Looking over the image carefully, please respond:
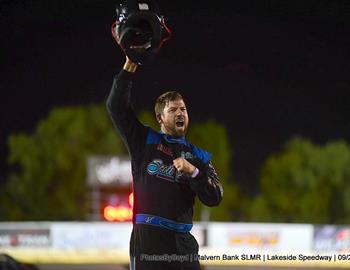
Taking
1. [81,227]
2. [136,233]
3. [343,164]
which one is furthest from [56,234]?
[343,164]

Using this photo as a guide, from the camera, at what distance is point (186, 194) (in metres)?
2.19

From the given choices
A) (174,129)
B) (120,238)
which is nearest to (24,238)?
(120,238)

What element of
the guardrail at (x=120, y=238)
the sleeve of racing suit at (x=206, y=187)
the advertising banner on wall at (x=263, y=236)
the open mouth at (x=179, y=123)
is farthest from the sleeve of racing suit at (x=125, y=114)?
the advertising banner on wall at (x=263, y=236)

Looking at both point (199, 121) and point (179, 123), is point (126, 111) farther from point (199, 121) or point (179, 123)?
point (199, 121)

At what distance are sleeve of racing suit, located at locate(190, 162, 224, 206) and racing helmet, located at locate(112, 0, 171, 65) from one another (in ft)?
1.37

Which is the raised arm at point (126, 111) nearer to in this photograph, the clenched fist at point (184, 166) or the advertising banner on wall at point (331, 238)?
the clenched fist at point (184, 166)

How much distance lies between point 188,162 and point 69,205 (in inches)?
678

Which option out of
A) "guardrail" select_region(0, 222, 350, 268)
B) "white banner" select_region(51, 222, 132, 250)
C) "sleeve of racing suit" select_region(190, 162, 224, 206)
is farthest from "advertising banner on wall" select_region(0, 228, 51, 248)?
"sleeve of racing suit" select_region(190, 162, 224, 206)

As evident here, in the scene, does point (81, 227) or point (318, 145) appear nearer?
point (81, 227)

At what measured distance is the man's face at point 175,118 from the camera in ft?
7.35

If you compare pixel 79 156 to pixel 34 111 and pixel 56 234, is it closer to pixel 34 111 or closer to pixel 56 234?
pixel 34 111

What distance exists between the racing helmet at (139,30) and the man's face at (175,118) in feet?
0.66

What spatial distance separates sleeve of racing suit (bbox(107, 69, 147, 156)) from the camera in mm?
2090

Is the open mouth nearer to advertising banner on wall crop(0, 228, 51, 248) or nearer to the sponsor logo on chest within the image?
the sponsor logo on chest
